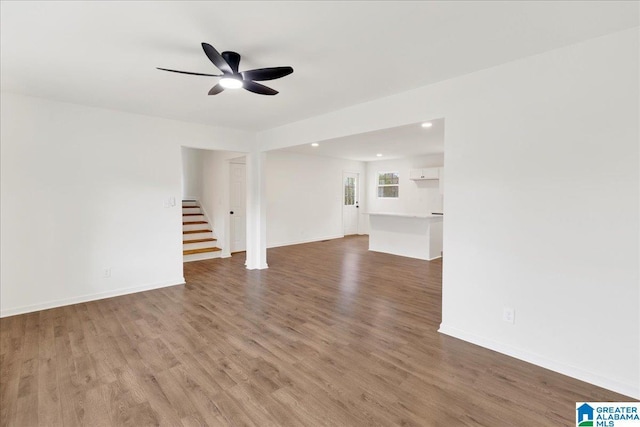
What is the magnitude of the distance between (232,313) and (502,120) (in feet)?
11.3

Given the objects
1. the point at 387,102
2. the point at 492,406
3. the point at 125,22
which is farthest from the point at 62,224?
the point at 492,406

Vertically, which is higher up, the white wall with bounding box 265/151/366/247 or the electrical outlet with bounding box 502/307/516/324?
the white wall with bounding box 265/151/366/247

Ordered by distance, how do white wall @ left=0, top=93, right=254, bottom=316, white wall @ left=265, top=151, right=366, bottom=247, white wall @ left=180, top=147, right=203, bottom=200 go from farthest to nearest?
1. white wall @ left=180, top=147, right=203, bottom=200
2. white wall @ left=265, top=151, right=366, bottom=247
3. white wall @ left=0, top=93, right=254, bottom=316

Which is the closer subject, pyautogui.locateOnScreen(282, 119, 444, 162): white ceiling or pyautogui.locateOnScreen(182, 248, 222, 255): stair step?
pyautogui.locateOnScreen(282, 119, 444, 162): white ceiling

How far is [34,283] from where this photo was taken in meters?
3.69

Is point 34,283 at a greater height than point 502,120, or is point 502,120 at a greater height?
point 502,120

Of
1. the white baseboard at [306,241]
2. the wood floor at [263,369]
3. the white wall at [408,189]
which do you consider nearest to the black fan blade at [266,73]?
the wood floor at [263,369]

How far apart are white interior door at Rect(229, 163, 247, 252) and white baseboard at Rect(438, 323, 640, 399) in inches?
210

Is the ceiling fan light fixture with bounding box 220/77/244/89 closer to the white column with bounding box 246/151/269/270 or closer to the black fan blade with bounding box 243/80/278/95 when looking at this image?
the black fan blade with bounding box 243/80/278/95

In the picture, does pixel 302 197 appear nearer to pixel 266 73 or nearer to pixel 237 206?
pixel 237 206

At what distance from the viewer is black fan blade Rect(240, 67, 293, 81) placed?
89.7 inches

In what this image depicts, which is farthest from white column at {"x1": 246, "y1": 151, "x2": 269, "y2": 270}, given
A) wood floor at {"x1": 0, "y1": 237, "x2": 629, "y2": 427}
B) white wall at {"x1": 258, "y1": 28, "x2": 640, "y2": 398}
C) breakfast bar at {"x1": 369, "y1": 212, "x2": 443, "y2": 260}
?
white wall at {"x1": 258, "y1": 28, "x2": 640, "y2": 398}

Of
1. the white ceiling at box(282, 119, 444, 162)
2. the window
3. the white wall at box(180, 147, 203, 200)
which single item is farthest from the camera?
the window

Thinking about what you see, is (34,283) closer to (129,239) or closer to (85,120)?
(129,239)
